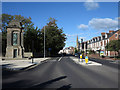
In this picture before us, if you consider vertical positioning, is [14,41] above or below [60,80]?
above

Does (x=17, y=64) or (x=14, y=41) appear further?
(x=14, y=41)

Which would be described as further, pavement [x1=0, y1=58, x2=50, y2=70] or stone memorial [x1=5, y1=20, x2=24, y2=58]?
stone memorial [x1=5, y1=20, x2=24, y2=58]

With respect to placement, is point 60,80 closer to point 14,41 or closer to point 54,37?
point 14,41

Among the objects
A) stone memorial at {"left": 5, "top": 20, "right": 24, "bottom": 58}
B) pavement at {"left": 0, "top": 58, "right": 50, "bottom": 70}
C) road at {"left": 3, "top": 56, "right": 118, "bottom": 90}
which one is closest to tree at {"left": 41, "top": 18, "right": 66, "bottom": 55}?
stone memorial at {"left": 5, "top": 20, "right": 24, "bottom": 58}

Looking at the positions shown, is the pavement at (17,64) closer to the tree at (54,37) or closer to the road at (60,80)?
the road at (60,80)

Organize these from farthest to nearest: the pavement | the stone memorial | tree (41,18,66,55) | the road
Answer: tree (41,18,66,55) → the stone memorial → the pavement → the road

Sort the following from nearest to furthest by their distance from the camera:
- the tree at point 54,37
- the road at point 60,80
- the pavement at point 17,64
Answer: the road at point 60,80
the pavement at point 17,64
the tree at point 54,37

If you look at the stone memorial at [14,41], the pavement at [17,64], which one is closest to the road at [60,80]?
the pavement at [17,64]

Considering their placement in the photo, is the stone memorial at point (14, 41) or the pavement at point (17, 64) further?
the stone memorial at point (14, 41)

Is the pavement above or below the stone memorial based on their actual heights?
below

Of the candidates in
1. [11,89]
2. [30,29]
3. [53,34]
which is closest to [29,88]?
[11,89]

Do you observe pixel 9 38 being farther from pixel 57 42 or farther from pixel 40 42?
pixel 57 42

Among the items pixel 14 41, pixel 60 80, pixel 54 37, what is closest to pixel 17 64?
pixel 60 80

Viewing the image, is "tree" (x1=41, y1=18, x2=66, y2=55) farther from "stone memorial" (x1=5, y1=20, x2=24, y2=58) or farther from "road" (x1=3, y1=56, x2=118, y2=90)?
"road" (x1=3, y1=56, x2=118, y2=90)
